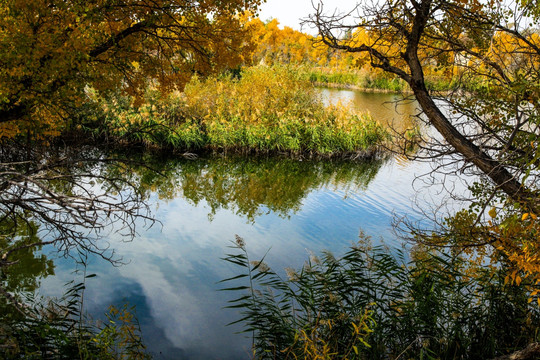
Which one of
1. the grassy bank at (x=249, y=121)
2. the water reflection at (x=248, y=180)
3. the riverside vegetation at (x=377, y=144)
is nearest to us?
the riverside vegetation at (x=377, y=144)

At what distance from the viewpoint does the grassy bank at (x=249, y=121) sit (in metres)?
15.0

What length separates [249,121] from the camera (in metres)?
15.8

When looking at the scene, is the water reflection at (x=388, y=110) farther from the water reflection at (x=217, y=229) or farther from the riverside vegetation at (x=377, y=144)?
the riverside vegetation at (x=377, y=144)

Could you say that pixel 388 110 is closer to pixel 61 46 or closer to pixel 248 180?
pixel 248 180

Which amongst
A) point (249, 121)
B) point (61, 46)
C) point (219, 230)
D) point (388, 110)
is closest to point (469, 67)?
point (61, 46)

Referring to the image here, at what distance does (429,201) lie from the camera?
11.2m

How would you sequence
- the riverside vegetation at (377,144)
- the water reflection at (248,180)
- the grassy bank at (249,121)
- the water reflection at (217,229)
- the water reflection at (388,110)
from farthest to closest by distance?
the water reflection at (388,110) → the grassy bank at (249,121) → the water reflection at (248,180) → the water reflection at (217,229) → the riverside vegetation at (377,144)

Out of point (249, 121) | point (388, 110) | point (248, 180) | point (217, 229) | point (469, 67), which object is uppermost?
point (469, 67)

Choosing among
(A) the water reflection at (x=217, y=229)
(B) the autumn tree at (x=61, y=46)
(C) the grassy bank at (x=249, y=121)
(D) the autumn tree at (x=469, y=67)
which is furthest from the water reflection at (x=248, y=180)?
(D) the autumn tree at (x=469, y=67)

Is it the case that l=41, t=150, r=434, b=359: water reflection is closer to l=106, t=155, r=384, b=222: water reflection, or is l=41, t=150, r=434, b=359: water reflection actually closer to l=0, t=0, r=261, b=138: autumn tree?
l=106, t=155, r=384, b=222: water reflection

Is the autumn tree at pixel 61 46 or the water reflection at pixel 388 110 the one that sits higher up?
the autumn tree at pixel 61 46

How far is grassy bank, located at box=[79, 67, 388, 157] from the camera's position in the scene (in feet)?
49.4

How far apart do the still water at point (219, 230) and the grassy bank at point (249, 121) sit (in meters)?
0.72

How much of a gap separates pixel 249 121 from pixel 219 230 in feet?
24.5
